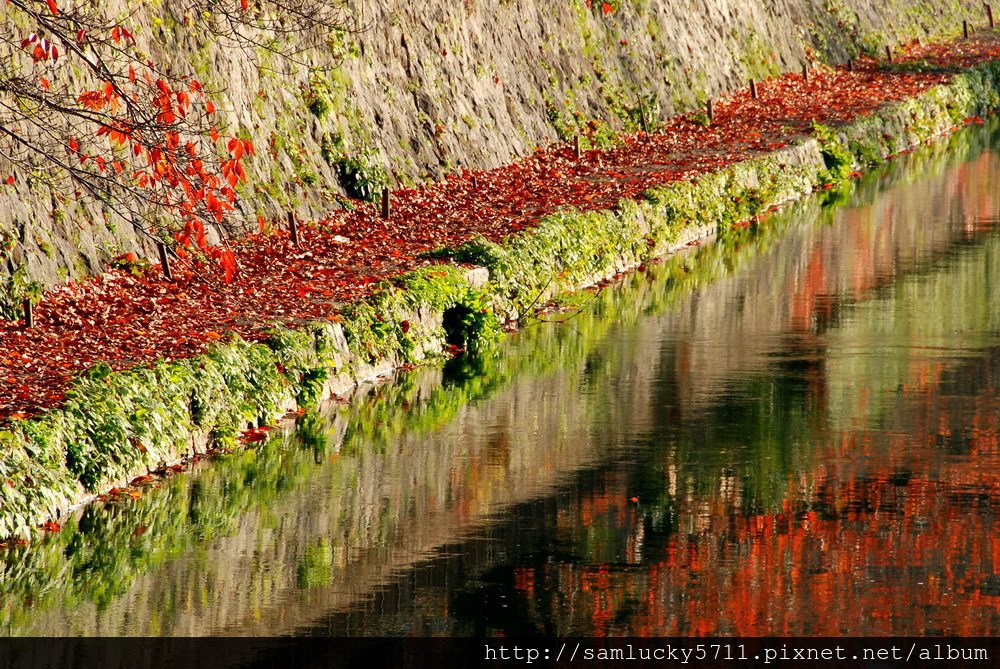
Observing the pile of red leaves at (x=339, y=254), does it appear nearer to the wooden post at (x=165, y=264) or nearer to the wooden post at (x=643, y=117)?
the wooden post at (x=165, y=264)

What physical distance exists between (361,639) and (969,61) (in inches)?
1529

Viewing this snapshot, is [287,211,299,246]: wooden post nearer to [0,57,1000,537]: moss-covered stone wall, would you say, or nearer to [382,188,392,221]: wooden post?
[382,188,392,221]: wooden post

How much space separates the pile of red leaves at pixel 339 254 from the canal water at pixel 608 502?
1.56 meters

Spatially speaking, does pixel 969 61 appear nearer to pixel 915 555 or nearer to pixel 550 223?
pixel 550 223

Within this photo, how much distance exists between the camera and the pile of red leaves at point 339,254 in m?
15.5

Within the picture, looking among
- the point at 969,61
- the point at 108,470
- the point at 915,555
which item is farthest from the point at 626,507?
the point at 969,61

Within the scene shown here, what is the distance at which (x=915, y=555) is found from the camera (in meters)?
11.3

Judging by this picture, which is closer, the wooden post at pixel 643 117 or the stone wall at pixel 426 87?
the stone wall at pixel 426 87

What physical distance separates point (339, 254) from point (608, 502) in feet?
29.2

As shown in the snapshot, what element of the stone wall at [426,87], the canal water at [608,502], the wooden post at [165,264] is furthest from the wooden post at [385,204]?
the wooden post at [165,264]

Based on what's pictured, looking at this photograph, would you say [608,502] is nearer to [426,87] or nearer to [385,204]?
[385,204]

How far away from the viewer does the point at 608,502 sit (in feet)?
42.5

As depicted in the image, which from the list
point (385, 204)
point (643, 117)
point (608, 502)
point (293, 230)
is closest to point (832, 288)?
point (385, 204)

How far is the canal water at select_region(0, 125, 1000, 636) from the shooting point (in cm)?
1056
